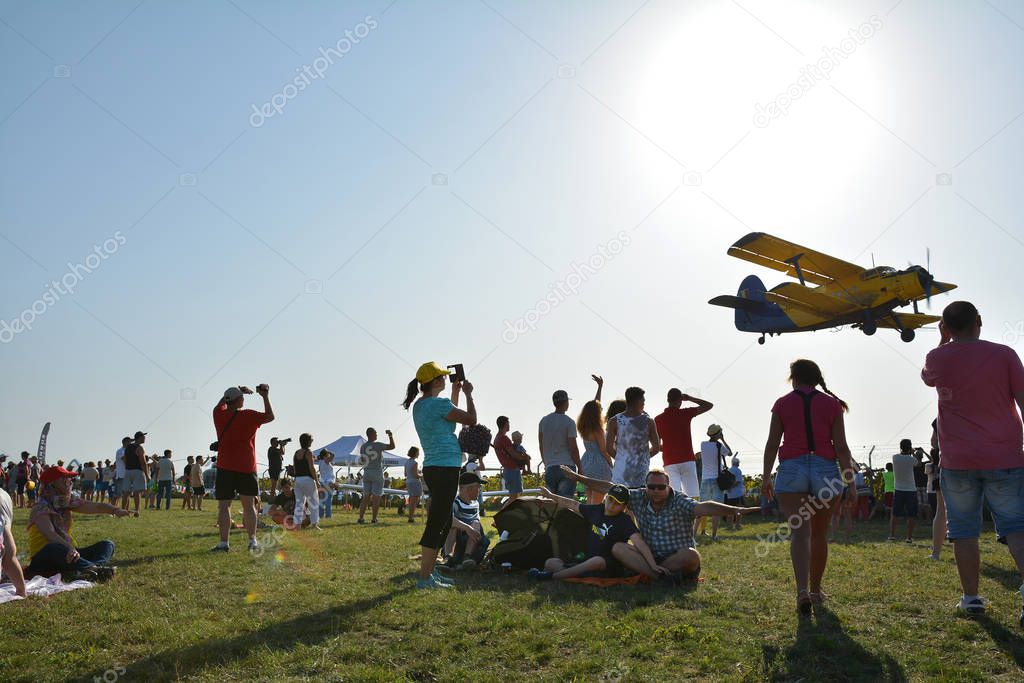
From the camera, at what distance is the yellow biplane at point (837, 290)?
29.3m

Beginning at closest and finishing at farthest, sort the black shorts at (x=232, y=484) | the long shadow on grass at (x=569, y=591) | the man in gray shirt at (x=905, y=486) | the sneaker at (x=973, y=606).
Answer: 1. the sneaker at (x=973, y=606)
2. the long shadow on grass at (x=569, y=591)
3. the black shorts at (x=232, y=484)
4. the man in gray shirt at (x=905, y=486)

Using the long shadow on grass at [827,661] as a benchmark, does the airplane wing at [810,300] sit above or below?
above

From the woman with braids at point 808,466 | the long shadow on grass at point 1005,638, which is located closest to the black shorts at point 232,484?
the woman with braids at point 808,466

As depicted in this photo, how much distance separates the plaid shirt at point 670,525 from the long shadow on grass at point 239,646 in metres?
2.48

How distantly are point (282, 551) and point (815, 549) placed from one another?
6131mm

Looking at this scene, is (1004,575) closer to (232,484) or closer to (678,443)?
(678,443)

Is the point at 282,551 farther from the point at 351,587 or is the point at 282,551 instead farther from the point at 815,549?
the point at 815,549

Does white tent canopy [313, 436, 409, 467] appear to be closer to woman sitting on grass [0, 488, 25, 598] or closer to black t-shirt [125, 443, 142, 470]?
black t-shirt [125, 443, 142, 470]

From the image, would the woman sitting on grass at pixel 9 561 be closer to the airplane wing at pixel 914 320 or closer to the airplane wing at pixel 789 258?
the airplane wing at pixel 789 258

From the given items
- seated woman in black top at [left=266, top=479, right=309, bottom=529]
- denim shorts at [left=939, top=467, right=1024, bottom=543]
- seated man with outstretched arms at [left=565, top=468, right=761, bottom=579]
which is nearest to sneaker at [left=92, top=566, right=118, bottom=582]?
seated man with outstretched arms at [left=565, top=468, right=761, bottom=579]

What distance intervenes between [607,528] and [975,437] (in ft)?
9.89

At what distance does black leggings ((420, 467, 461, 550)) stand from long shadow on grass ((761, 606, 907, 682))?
9.03ft

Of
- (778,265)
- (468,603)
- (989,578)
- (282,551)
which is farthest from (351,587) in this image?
(778,265)

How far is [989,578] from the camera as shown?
7.21m
